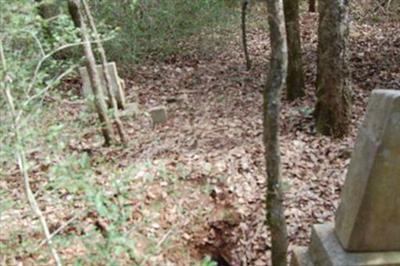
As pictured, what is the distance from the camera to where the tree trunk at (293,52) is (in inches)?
315

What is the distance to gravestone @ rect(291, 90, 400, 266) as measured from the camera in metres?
2.97

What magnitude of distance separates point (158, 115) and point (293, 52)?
8.48 ft

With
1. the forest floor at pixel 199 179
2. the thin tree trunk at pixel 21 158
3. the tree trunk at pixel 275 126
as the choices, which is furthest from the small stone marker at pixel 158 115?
the thin tree trunk at pixel 21 158

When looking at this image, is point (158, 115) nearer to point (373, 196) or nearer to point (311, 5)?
point (373, 196)

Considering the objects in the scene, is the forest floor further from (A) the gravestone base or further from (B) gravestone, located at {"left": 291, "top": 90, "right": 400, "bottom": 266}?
(B) gravestone, located at {"left": 291, "top": 90, "right": 400, "bottom": 266}

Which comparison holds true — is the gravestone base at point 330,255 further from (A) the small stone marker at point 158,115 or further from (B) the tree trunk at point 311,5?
(B) the tree trunk at point 311,5

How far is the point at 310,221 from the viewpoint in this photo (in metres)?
4.94

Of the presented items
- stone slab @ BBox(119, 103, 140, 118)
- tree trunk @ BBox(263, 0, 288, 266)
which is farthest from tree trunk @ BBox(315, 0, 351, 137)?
stone slab @ BBox(119, 103, 140, 118)

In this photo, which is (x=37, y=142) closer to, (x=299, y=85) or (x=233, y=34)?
(x=299, y=85)

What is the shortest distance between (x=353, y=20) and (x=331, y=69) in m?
9.23

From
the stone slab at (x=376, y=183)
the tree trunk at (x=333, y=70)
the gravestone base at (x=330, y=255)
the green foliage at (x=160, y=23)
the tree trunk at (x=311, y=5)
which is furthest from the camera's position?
the tree trunk at (x=311, y=5)

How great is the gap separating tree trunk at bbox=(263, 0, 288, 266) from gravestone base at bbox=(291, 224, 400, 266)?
20cm

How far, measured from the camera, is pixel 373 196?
10.2 feet

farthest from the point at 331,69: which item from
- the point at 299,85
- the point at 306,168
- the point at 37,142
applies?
the point at 37,142
